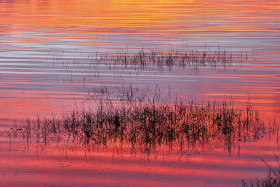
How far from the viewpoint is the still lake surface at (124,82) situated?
33.9 ft

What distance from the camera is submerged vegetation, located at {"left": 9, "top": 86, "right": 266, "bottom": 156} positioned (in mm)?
12031

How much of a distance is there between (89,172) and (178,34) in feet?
98.4

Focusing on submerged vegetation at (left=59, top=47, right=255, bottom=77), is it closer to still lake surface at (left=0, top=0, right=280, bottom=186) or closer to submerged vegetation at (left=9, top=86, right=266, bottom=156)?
still lake surface at (left=0, top=0, right=280, bottom=186)

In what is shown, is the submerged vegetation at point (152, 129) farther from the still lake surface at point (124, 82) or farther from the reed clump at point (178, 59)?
the reed clump at point (178, 59)

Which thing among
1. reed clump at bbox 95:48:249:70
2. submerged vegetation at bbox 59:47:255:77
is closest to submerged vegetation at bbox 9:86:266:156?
submerged vegetation at bbox 59:47:255:77

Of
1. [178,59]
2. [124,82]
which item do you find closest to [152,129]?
[124,82]

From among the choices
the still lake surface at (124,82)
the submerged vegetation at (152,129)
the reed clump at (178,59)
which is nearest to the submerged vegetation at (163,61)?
the reed clump at (178,59)

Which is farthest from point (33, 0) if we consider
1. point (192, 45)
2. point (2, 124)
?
point (2, 124)

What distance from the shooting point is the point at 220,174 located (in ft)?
33.4

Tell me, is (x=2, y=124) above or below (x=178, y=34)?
below

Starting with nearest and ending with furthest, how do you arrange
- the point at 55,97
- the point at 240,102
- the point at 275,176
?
the point at 275,176, the point at 240,102, the point at 55,97

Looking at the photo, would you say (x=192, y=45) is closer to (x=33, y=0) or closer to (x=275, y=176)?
(x=275, y=176)

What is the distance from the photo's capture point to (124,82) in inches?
821

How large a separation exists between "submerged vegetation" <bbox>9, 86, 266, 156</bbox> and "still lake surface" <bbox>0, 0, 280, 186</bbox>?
0.50m
